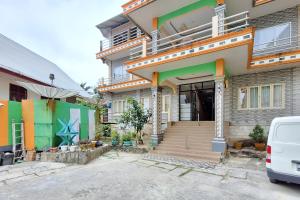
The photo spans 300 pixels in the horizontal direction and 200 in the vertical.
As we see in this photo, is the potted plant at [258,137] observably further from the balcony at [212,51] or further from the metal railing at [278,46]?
the metal railing at [278,46]

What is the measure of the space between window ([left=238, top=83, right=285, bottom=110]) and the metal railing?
1.92 metres

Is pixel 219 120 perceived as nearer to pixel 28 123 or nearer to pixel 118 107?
pixel 28 123

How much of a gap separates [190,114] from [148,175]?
7130 mm

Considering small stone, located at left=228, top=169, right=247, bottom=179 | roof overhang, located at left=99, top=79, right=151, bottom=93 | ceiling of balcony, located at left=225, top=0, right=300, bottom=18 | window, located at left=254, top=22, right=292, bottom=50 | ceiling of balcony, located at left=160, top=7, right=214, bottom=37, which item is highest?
ceiling of balcony, located at left=225, top=0, right=300, bottom=18

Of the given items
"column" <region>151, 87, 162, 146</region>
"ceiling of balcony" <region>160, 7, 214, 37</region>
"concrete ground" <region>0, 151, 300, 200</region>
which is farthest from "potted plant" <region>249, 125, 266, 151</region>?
"ceiling of balcony" <region>160, 7, 214, 37</region>

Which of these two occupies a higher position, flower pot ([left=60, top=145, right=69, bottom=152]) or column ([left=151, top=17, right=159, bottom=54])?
column ([left=151, top=17, right=159, bottom=54])

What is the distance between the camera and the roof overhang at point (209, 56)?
6.25 meters

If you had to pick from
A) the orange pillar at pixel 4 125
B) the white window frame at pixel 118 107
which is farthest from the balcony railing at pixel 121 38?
the orange pillar at pixel 4 125

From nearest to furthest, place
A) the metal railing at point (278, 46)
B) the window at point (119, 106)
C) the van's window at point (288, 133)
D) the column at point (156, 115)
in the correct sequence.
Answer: the van's window at point (288, 133)
the metal railing at point (278, 46)
the column at point (156, 115)
the window at point (119, 106)

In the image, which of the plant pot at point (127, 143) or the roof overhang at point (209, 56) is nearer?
the roof overhang at point (209, 56)

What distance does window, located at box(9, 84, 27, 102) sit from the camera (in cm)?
1047

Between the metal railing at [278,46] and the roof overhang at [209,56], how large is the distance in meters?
1.71

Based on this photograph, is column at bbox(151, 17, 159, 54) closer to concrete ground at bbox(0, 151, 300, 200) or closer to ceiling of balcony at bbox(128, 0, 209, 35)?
ceiling of balcony at bbox(128, 0, 209, 35)

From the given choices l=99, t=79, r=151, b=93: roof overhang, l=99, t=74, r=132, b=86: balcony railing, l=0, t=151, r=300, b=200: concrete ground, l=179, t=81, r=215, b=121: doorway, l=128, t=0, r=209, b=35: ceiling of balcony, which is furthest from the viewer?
l=99, t=74, r=132, b=86: balcony railing
